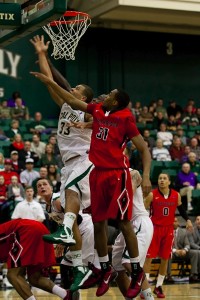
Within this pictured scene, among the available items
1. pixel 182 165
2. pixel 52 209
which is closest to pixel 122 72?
pixel 182 165

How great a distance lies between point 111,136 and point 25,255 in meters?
2.22

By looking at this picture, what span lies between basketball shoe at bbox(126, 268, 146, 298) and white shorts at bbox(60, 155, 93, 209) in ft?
3.77

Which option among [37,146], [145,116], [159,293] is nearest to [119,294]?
[159,293]

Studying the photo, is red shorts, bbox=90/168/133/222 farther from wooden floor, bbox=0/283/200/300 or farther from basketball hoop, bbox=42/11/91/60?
wooden floor, bbox=0/283/200/300

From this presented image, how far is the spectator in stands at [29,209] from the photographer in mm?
15844

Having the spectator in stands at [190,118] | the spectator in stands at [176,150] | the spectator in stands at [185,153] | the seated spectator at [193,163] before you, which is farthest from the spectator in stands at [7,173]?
the spectator in stands at [190,118]

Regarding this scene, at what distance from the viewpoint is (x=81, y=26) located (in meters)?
12.3

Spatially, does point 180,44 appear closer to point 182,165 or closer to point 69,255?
point 182,165

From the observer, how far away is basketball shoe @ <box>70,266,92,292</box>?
29.5 feet

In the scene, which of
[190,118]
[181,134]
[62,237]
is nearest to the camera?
[62,237]

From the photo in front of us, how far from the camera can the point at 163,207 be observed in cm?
1484

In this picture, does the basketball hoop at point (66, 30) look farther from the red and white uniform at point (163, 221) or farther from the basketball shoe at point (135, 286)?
the red and white uniform at point (163, 221)

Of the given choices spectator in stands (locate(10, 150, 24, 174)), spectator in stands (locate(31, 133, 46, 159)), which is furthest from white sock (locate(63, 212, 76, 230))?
spectator in stands (locate(31, 133, 46, 159))

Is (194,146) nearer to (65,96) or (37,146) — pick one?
(37,146)
